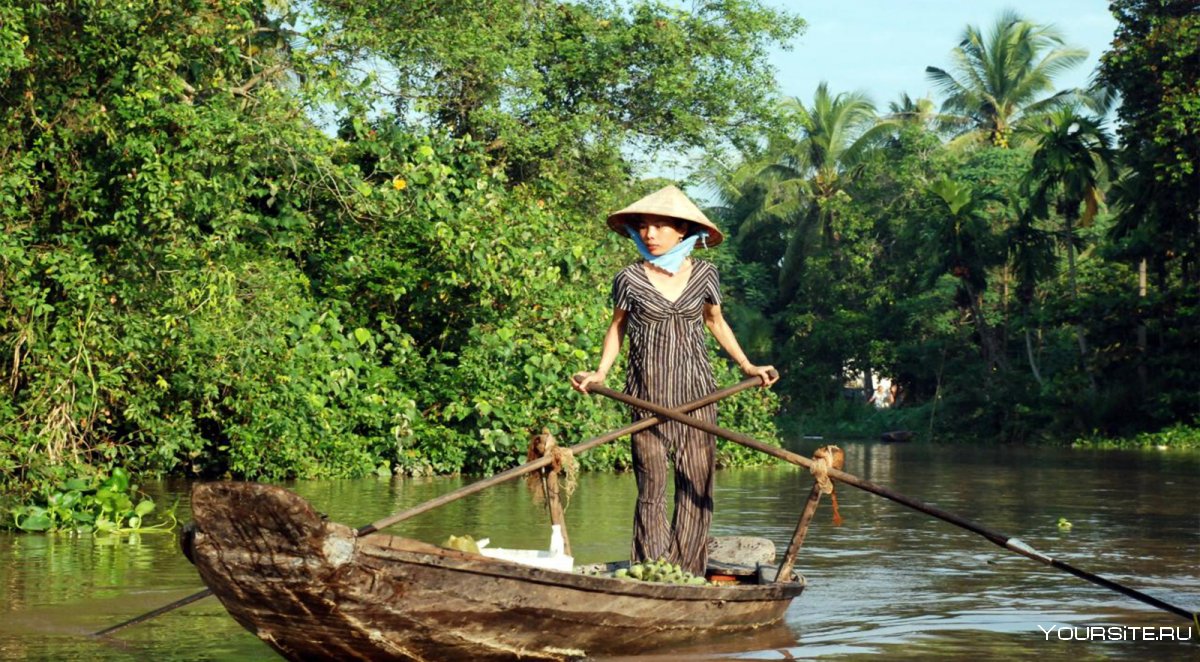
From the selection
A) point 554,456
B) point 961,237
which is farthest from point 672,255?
point 961,237

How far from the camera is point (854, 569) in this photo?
8609mm

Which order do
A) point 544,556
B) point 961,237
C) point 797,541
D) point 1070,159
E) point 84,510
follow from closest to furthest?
point 544,556 < point 797,541 < point 84,510 < point 1070,159 < point 961,237

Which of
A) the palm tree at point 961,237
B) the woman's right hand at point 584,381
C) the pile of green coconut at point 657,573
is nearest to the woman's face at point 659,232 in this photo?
the woman's right hand at point 584,381

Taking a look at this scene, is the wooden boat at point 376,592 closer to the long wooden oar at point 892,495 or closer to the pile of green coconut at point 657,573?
the pile of green coconut at point 657,573

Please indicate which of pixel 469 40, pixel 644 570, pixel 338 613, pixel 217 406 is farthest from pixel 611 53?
pixel 338 613

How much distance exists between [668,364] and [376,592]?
2116mm

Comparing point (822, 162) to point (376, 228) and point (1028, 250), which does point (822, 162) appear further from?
point (376, 228)

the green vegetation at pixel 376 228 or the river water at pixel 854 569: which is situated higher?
the green vegetation at pixel 376 228

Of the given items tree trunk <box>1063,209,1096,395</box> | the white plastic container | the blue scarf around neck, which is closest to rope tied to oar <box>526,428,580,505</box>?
the white plastic container

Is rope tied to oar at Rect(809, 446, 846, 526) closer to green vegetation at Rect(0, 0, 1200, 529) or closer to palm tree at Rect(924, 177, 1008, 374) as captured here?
green vegetation at Rect(0, 0, 1200, 529)

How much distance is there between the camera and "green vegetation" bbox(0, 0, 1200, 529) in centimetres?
1081

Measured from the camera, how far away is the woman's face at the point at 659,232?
6.42 meters

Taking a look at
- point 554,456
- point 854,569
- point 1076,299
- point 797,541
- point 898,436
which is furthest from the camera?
point 898,436

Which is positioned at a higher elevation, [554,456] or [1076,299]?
[1076,299]
